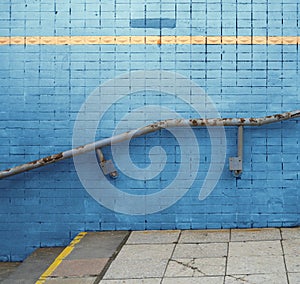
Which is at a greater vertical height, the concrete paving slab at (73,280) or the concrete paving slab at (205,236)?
the concrete paving slab at (205,236)

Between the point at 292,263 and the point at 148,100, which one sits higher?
the point at 148,100

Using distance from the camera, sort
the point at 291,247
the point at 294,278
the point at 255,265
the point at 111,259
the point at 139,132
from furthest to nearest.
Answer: the point at 139,132 < the point at 291,247 < the point at 111,259 < the point at 255,265 < the point at 294,278

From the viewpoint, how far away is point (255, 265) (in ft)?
14.6

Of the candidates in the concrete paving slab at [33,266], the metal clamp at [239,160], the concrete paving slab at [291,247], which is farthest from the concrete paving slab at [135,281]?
the metal clamp at [239,160]

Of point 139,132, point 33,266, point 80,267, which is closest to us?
point 80,267

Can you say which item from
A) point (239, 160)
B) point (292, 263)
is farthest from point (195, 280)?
point (239, 160)

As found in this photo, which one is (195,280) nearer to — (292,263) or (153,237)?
(292,263)

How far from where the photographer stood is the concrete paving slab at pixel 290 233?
5289mm

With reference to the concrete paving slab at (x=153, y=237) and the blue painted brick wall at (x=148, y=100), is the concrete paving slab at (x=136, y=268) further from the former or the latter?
the blue painted brick wall at (x=148, y=100)

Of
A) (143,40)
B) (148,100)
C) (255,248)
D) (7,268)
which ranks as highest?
(143,40)

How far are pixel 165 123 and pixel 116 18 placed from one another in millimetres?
1231

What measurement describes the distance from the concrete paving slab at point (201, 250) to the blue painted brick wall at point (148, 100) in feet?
2.02

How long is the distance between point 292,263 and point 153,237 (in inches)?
60.1

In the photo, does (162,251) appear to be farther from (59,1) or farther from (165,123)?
(59,1)
